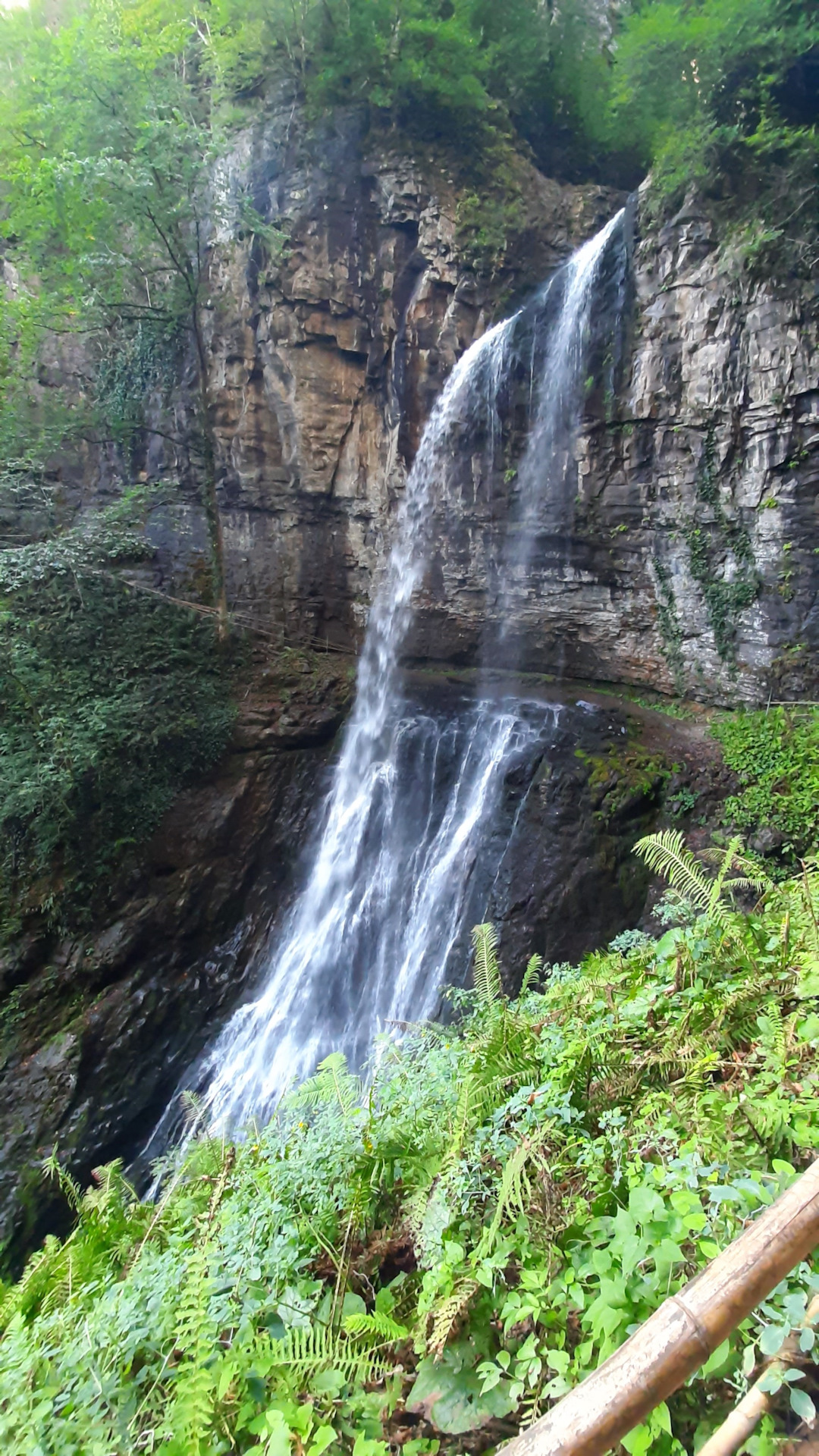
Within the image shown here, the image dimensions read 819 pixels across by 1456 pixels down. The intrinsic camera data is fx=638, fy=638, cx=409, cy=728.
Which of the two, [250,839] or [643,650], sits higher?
[643,650]

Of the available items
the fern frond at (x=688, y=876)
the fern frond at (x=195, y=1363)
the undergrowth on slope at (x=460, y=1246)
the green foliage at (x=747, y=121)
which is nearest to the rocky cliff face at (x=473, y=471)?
the green foliage at (x=747, y=121)

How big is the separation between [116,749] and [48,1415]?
7.80 m

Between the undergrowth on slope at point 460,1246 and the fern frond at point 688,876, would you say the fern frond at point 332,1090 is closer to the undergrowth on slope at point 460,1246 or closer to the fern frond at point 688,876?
the undergrowth on slope at point 460,1246

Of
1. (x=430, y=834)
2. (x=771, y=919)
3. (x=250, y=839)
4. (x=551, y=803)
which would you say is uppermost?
(x=771, y=919)

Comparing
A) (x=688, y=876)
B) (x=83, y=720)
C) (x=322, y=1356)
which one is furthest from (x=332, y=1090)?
(x=83, y=720)

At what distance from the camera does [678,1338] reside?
93 cm

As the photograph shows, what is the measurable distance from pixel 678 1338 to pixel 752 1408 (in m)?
0.25

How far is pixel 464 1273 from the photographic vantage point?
5.49ft

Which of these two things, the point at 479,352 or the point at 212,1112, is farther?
the point at 479,352

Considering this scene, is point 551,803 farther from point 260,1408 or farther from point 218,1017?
point 260,1408

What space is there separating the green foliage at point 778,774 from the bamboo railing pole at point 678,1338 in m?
5.77

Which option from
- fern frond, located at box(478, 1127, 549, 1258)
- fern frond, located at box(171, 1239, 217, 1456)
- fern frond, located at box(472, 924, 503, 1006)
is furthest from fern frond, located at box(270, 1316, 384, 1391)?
fern frond, located at box(472, 924, 503, 1006)

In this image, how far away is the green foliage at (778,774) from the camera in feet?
20.1

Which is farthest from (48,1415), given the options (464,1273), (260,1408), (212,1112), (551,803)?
(551,803)
